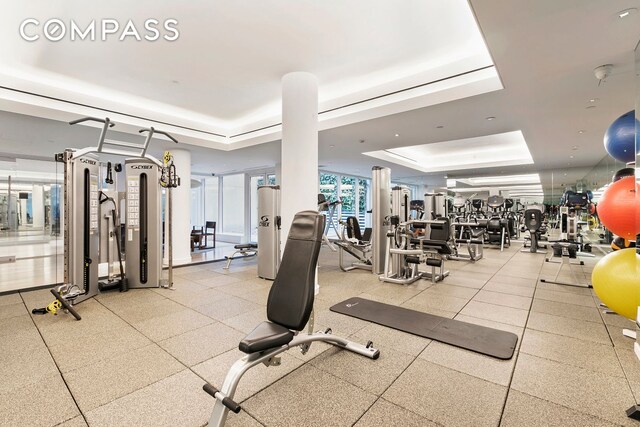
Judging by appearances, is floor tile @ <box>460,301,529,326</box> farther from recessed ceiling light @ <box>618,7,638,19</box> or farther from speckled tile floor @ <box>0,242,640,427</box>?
recessed ceiling light @ <box>618,7,638,19</box>

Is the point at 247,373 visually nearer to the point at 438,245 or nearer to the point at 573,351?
the point at 573,351

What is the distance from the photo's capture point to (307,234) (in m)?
2.16

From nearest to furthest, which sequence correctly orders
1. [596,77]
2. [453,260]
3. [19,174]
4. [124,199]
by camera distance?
[596,77]
[124,199]
[453,260]
[19,174]

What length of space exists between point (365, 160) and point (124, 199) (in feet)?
20.4

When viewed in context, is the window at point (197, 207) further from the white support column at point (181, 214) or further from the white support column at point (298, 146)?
the white support column at point (298, 146)

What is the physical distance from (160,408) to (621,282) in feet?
11.7

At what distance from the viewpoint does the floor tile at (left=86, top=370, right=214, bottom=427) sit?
176cm

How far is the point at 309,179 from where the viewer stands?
4277mm

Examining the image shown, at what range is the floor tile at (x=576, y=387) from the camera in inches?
73.7

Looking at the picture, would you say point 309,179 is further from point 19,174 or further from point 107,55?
point 19,174

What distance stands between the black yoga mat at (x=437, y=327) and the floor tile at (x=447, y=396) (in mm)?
530

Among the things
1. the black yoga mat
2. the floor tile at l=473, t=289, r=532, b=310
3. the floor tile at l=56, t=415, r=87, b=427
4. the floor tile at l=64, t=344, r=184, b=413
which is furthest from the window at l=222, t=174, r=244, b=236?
the floor tile at l=56, t=415, r=87, b=427

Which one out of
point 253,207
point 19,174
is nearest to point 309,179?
point 253,207

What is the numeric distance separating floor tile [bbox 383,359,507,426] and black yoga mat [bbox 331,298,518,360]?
0.53 m
